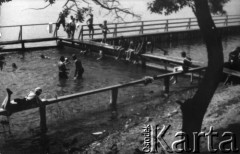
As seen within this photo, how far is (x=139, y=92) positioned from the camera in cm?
1638

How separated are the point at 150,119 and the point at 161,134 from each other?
2328 mm

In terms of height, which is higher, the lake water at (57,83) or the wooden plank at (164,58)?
the wooden plank at (164,58)

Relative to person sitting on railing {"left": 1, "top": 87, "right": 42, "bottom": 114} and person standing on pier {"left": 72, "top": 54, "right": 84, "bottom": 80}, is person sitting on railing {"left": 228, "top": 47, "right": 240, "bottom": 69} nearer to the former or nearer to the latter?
person standing on pier {"left": 72, "top": 54, "right": 84, "bottom": 80}

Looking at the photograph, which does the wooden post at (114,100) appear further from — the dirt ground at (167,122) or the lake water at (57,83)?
the dirt ground at (167,122)

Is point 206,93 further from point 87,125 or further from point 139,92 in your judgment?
point 139,92

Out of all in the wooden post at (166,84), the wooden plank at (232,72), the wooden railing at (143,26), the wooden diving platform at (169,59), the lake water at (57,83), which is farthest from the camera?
the wooden railing at (143,26)

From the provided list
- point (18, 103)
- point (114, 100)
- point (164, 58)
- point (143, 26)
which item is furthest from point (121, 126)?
point (143, 26)

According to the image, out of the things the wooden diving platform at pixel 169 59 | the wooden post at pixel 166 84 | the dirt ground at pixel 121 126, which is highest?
the wooden diving platform at pixel 169 59

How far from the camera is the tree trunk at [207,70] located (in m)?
8.12

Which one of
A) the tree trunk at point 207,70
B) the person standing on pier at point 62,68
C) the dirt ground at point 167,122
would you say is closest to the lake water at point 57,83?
the person standing on pier at point 62,68

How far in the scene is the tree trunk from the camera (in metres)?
8.12

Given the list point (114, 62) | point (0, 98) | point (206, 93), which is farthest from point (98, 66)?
point (206, 93)

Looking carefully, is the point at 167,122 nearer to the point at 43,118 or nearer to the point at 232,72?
the point at 43,118

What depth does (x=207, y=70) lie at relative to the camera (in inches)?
328
